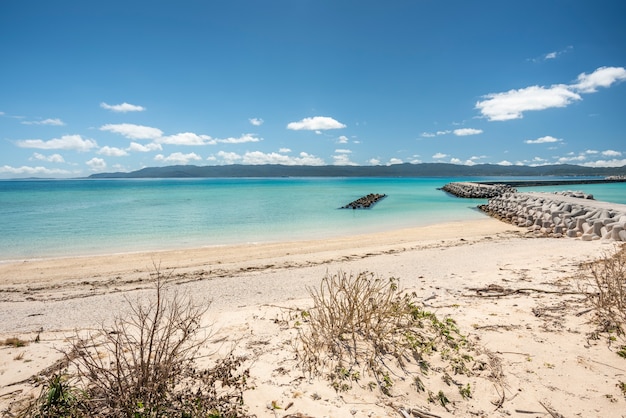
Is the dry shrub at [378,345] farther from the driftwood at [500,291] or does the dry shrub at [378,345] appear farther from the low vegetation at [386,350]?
the driftwood at [500,291]

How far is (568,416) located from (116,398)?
3673mm

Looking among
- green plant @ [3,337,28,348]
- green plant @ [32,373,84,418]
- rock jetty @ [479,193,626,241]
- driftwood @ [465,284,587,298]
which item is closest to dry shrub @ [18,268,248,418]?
green plant @ [32,373,84,418]

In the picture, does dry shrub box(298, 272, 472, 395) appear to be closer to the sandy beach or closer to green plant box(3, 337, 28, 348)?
the sandy beach

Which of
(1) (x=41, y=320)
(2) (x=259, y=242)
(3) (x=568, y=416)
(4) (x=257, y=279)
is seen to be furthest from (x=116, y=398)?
(2) (x=259, y=242)

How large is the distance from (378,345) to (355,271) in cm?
524

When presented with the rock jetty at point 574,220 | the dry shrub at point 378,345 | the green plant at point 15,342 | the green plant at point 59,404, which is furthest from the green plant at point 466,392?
the rock jetty at point 574,220

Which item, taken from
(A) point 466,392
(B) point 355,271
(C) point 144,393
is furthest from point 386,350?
(B) point 355,271

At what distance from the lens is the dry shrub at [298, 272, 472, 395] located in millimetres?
3465

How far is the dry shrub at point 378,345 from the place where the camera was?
11.4 ft

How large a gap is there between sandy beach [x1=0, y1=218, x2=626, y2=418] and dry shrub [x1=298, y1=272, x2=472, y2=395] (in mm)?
189

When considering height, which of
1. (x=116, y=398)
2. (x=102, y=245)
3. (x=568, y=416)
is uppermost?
(x=116, y=398)

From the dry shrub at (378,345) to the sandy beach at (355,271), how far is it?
189mm

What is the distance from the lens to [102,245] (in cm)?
1501

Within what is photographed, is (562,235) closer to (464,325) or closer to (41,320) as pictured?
(464,325)
